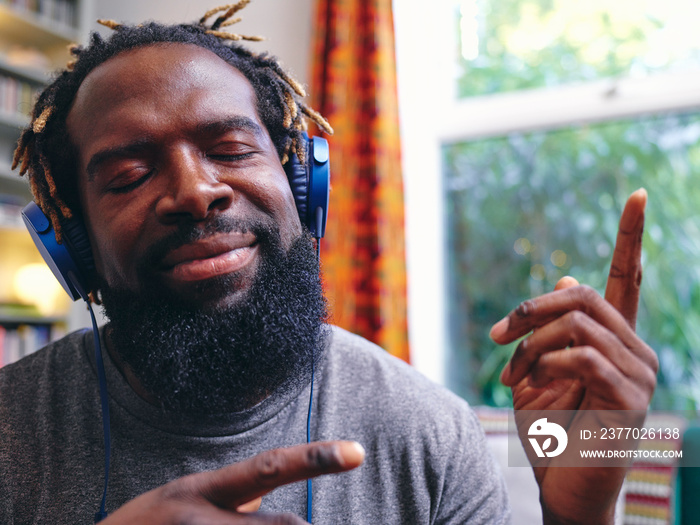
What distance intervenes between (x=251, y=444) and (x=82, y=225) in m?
0.45

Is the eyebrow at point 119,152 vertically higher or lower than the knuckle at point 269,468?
higher

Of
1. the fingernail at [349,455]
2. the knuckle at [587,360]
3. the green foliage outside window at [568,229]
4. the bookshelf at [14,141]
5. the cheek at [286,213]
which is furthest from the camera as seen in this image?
the bookshelf at [14,141]

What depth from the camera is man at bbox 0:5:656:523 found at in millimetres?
800

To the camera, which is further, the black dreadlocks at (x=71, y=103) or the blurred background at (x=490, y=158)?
the blurred background at (x=490, y=158)

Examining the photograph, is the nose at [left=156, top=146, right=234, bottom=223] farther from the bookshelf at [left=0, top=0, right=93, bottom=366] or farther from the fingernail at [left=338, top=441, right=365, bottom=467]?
the bookshelf at [left=0, top=0, right=93, bottom=366]

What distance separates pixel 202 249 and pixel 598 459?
58 centimetres

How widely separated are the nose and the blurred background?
133 cm

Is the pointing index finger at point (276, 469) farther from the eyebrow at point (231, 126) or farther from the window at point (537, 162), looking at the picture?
the window at point (537, 162)

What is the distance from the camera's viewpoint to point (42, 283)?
9.46 ft

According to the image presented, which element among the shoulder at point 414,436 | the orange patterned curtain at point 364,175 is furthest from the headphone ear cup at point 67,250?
the orange patterned curtain at point 364,175

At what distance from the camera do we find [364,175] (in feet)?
7.22

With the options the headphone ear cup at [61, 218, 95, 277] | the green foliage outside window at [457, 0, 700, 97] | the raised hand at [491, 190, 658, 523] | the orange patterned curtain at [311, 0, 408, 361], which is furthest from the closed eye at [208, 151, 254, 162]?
the green foliage outside window at [457, 0, 700, 97]

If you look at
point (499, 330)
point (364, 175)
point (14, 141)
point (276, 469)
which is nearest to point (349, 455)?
point (276, 469)

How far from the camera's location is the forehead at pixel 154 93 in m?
0.85
